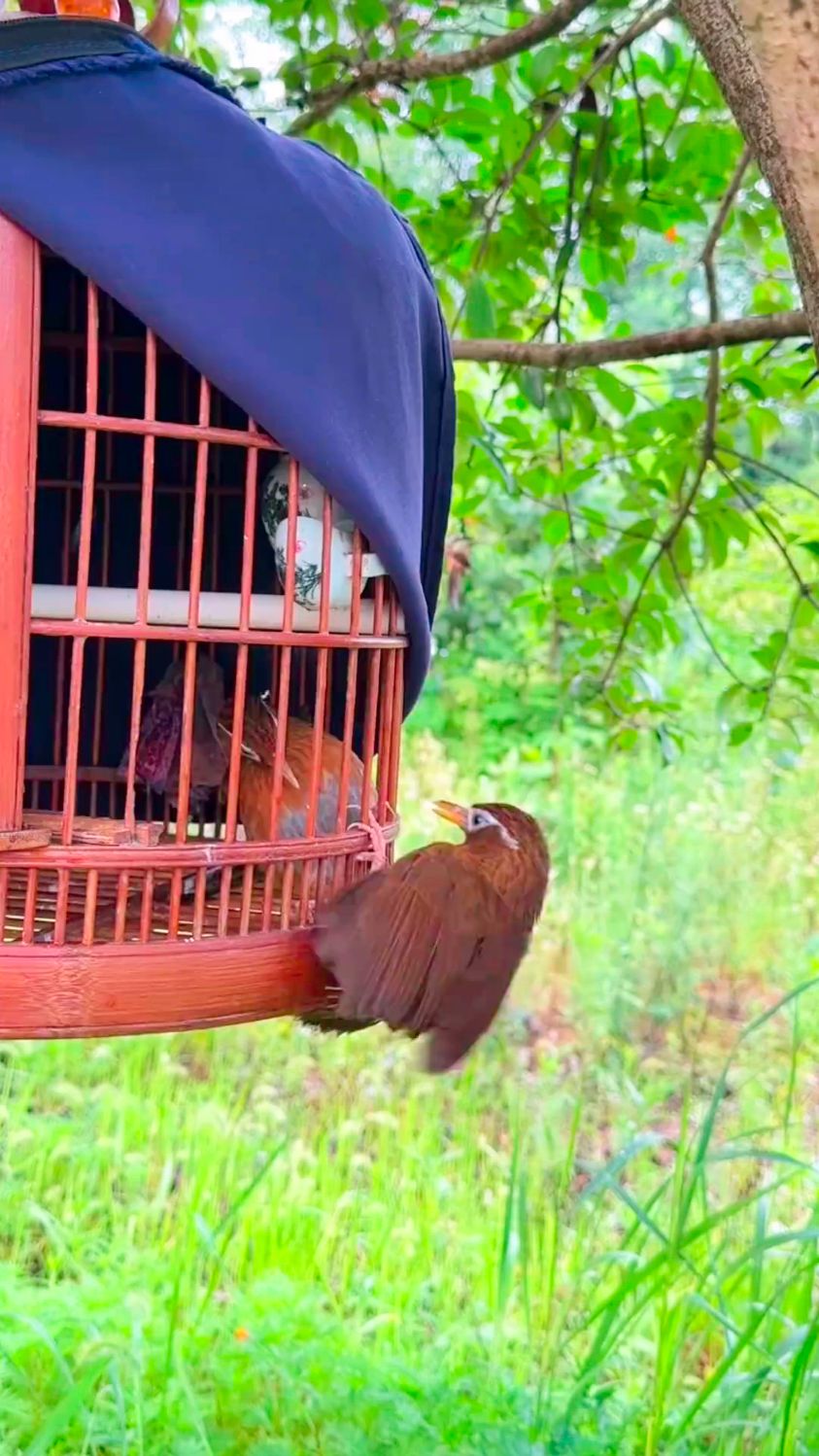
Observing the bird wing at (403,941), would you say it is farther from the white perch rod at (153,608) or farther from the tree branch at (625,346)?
the tree branch at (625,346)

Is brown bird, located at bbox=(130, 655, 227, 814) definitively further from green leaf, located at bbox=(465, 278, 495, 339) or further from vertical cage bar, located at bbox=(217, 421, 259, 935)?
green leaf, located at bbox=(465, 278, 495, 339)

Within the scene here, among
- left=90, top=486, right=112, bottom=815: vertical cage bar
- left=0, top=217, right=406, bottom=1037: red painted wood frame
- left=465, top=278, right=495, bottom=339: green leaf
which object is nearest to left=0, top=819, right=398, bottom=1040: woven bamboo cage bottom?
left=0, top=217, right=406, bottom=1037: red painted wood frame

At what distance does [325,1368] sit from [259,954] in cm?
118

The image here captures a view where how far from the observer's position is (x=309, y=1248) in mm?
2246

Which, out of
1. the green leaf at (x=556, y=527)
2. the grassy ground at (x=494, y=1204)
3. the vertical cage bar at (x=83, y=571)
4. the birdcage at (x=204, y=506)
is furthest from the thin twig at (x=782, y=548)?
the vertical cage bar at (x=83, y=571)

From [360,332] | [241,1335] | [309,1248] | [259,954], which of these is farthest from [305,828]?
[309,1248]

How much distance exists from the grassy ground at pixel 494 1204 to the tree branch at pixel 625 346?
75cm

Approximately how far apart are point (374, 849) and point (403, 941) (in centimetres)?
14

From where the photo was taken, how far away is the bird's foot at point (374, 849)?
3.53 ft

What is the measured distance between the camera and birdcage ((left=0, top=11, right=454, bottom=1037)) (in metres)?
0.88

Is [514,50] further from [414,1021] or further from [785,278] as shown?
[414,1021]

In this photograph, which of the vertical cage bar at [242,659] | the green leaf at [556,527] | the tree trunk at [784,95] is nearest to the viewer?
the tree trunk at [784,95]

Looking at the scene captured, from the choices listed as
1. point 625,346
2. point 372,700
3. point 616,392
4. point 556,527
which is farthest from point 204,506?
point 556,527

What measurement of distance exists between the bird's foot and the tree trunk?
0.48 metres
